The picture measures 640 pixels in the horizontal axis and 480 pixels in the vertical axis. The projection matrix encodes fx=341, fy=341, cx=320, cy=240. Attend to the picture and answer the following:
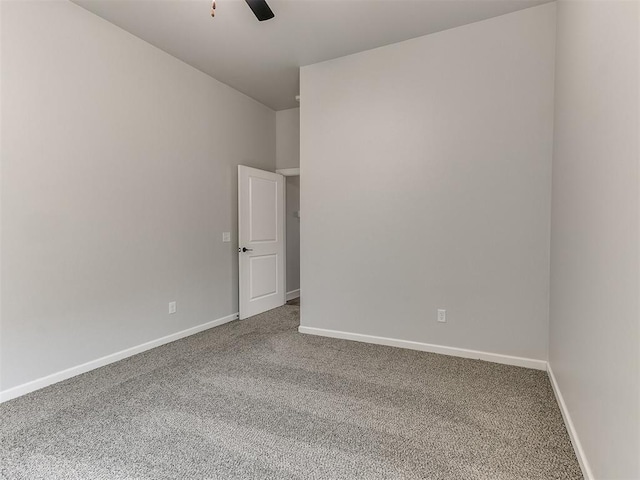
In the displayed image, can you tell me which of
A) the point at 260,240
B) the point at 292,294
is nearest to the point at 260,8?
the point at 260,240

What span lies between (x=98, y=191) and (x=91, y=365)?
1.41m

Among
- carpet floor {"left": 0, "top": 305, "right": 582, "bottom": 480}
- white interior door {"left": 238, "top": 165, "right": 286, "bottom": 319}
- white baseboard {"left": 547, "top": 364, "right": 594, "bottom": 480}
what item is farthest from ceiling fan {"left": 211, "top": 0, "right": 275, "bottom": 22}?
white baseboard {"left": 547, "top": 364, "right": 594, "bottom": 480}

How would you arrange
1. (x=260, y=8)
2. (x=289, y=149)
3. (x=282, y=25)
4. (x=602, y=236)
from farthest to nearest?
(x=289, y=149), (x=282, y=25), (x=260, y=8), (x=602, y=236)

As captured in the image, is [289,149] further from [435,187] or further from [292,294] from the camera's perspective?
[435,187]

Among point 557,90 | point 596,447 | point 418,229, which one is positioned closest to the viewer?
point 596,447

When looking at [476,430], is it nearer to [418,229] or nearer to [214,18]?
[418,229]

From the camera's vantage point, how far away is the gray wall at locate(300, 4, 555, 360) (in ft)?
8.96

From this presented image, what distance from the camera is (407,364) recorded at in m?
2.84

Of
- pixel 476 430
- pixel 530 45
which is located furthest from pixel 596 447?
pixel 530 45

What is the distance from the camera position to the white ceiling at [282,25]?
263 cm

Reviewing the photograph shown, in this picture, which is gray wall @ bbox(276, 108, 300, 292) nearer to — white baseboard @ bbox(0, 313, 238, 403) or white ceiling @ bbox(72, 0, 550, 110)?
white ceiling @ bbox(72, 0, 550, 110)

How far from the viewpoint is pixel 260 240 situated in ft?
14.6

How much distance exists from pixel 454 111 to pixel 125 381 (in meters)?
3.44

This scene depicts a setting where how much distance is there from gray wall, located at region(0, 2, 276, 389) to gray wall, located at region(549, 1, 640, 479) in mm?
3266
